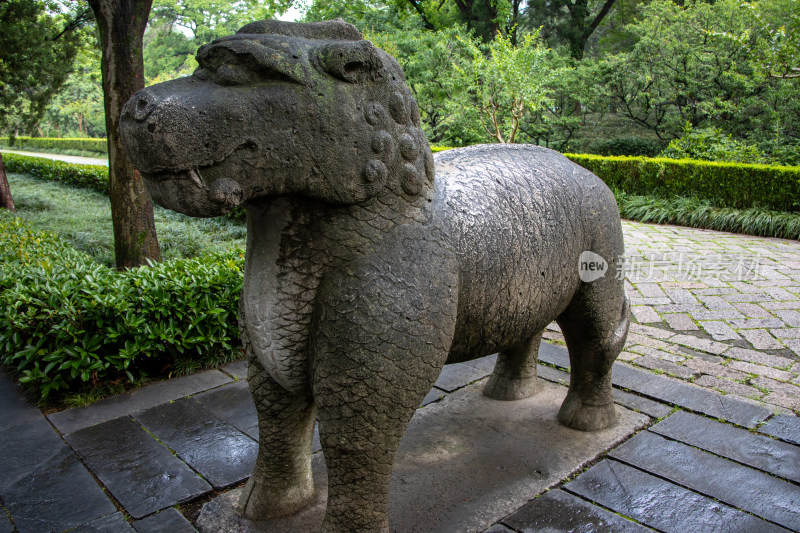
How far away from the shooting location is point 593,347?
8.84 ft

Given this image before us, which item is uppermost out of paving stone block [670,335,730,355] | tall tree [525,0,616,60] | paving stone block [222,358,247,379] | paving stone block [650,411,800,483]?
tall tree [525,0,616,60]

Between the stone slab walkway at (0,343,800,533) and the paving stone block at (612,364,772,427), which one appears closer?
the stone slab walkway at (0,343,800,533)

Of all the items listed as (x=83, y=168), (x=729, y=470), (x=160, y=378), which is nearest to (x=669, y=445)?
(x=729, y=470)

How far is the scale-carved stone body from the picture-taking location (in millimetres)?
1422

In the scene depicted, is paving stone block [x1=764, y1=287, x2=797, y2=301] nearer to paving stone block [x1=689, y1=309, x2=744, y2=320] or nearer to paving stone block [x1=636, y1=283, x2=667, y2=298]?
paving stone block [x1=689, y1=309, x2=744, y2=320]

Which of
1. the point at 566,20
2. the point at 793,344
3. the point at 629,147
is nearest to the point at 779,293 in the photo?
→ the point at 793,344

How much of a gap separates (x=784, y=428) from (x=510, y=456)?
5.04 ft

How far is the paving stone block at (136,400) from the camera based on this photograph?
311 centimetres

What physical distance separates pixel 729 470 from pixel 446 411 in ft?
4.45

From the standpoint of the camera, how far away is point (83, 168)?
1321cm

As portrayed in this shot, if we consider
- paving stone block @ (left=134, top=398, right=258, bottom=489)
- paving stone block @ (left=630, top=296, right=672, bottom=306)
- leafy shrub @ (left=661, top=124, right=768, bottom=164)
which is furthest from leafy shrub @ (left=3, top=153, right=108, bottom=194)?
leafy shrub @ (left=661, top=124, right=768, bottom=164)

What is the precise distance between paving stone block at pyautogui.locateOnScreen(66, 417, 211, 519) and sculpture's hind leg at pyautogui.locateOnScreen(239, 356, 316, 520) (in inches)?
14.7

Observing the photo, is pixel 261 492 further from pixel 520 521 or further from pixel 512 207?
pixel 512 207

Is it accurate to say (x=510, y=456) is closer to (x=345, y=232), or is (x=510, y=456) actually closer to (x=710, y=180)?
(x=345, y=232)
